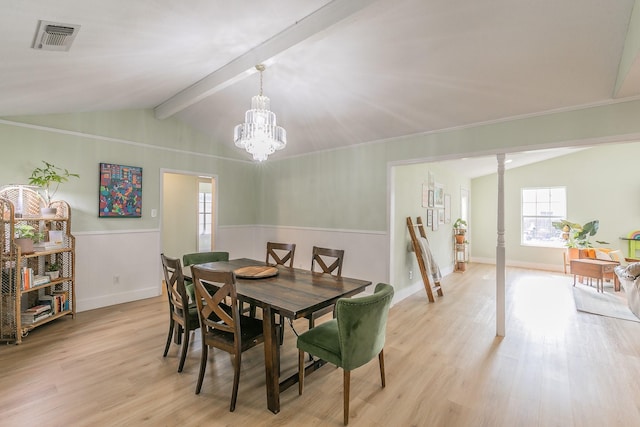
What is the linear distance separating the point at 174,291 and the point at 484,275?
20.1ft

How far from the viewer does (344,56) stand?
259 centimetres

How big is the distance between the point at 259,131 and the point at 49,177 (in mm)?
2627

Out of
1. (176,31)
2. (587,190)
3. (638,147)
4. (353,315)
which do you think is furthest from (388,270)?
(638,147)

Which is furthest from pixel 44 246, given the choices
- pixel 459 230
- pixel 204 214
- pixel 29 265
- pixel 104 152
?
pixel 459 230

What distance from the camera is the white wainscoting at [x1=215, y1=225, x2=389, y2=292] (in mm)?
4215

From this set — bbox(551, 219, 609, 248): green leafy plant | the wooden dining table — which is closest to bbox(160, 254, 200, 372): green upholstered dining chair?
the wooden dining table

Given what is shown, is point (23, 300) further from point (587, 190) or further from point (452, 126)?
point (587, 190)

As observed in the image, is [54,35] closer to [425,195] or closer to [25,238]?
[25,238]

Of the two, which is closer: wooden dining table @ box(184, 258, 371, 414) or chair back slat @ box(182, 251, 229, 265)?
wooden dining table @ box(184, 258, 371, 414)

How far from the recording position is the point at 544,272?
666cm

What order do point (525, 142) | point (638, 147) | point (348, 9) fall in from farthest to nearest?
point (638, 147), point (525, 142), point (348, 9)

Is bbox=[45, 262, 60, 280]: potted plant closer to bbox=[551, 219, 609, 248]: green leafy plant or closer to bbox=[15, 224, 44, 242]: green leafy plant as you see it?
bbox=[15, 224, 44, 242]: green leafy plant

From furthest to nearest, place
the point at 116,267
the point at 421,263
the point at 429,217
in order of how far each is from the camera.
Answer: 1. the point at 429,217
2. the point at 421,263
3. the point at 116,267

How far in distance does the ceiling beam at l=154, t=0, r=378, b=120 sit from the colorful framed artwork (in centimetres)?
129
